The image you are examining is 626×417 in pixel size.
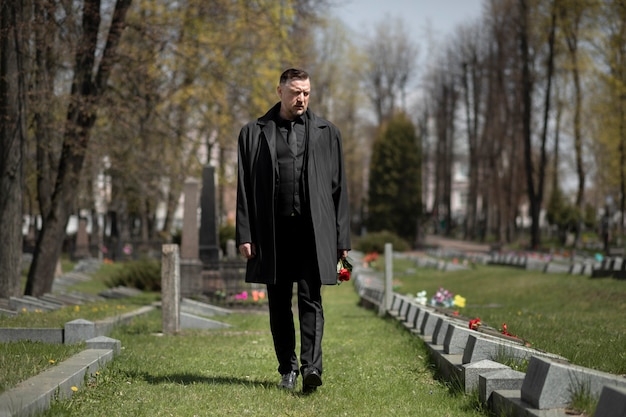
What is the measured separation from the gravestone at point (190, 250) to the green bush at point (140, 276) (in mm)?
2686

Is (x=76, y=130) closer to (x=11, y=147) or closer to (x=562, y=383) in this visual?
(x=11, y=147)

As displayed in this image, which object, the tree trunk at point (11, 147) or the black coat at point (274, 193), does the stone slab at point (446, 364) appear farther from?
the tree trunk at point (11, 147)

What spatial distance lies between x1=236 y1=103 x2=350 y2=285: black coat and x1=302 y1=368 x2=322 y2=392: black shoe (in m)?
0.61

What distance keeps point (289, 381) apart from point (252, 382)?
1.68 ft

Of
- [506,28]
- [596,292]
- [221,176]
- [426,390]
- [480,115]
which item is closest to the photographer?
[426,390]

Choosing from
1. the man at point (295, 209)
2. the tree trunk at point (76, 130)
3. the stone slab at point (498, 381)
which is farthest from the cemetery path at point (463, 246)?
the stone slab at point (498, 381)

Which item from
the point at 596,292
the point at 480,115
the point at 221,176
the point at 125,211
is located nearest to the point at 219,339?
the point at 596,292

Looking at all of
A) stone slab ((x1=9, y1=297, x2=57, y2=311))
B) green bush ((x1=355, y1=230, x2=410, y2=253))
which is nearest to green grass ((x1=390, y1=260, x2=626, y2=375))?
stone slab ((x1=9, y1=297, x2=57, y2=311))

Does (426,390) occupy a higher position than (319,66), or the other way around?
(319,66)

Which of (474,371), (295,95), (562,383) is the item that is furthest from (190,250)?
(562,383)

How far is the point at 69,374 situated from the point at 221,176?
3568cm

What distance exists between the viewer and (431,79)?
77.8m

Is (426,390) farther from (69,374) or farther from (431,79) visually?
(431,79)

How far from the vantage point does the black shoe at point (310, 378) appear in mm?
7559
